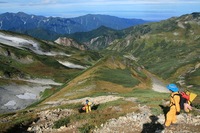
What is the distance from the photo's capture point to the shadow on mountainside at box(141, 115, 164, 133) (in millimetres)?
30134

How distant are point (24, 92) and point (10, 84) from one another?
12.6 meters

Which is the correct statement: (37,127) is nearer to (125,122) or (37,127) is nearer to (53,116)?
(53,116)

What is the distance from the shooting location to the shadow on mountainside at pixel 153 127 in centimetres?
3013

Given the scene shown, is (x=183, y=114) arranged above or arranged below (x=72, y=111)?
above

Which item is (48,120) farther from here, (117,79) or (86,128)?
(117,79)

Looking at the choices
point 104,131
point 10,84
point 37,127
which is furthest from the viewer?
point 10,84

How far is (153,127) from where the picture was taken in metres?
31.2

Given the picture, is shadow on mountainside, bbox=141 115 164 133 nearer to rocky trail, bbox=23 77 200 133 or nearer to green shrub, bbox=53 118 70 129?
rocky trail, bbox=23 77 200 133

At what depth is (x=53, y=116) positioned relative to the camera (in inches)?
1590

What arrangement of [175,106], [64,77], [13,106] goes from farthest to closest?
1. [64,77]
2. [13,106]
3. [175,106]

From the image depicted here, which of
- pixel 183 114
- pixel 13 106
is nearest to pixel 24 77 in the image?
pixel 13 106

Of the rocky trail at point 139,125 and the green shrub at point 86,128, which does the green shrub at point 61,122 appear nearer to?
the rocky trail at point 139,125

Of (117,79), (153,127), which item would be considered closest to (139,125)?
(153,127)

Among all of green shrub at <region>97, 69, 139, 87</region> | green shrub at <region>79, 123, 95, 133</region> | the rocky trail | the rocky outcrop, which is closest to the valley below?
green shrub at <region>97, 69, 139, 87</region>
